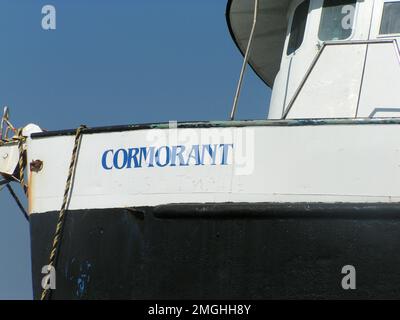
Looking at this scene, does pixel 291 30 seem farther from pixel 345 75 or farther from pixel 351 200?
pixel 351 200

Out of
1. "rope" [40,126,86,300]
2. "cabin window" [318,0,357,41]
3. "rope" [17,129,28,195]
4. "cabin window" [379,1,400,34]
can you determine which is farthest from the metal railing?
"rope" [17,129,28,195]

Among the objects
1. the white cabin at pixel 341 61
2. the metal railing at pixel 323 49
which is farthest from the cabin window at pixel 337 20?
the metal railing at pixel 323 49

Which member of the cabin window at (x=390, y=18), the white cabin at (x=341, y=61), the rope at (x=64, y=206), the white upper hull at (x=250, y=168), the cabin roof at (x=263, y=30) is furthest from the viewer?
the cabin roof at (x=263, y=30)

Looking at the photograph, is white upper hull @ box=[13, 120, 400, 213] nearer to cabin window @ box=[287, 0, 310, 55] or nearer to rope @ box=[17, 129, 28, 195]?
rope @ box=[17, 129, 28, 195]

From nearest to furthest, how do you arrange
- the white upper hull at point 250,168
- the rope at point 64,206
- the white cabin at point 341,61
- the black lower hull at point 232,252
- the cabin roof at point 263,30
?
the black lower hull at point 232,252 < the white upper hull at point 250,168 < the rope at point 64,206 < the white cabin at point 341,61 < the cabin roof at point 263,30

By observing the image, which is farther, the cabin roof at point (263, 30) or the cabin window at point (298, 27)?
the cabin roof at point (263, 30)

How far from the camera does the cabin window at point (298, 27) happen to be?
845 centimetres

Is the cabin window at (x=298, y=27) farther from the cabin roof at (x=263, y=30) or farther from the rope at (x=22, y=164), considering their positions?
the rope at (x=22, y=164)

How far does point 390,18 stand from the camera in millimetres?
7613

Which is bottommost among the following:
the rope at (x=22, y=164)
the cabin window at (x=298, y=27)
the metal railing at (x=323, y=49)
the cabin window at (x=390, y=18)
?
the rope at (x=22, y=164)

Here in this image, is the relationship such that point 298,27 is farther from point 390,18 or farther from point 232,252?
point 232,252

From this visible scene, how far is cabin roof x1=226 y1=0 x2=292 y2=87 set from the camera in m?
9.21

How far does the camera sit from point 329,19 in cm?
808

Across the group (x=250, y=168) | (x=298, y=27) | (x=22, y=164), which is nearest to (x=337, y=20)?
(x=298, y=27)
